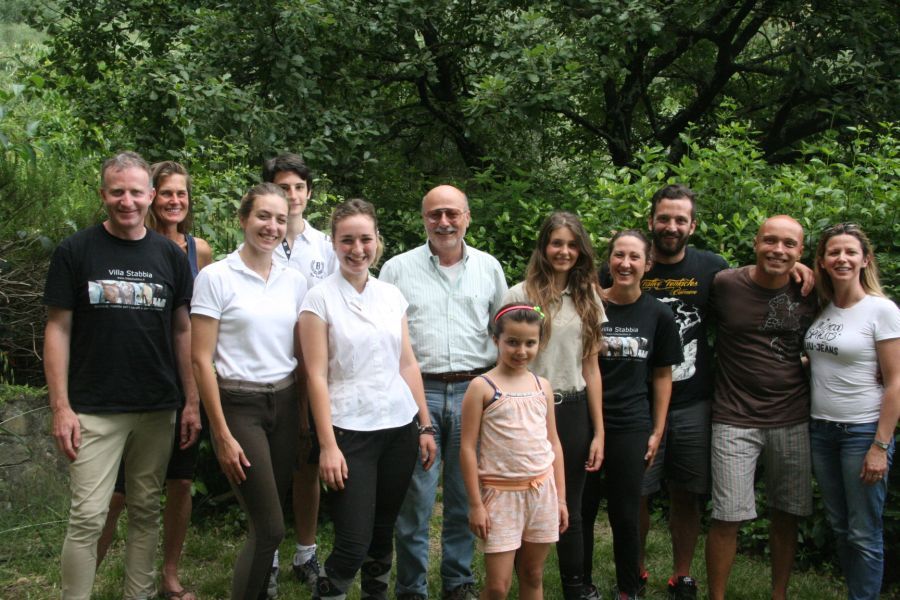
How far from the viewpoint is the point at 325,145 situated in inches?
298

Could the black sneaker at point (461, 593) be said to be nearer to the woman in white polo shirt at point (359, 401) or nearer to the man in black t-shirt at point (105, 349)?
the woman in white polo shirt at point (359, 401)

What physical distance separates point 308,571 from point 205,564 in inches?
26.8

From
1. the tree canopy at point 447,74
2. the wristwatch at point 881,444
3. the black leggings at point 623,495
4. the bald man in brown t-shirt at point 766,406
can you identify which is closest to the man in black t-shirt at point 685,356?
the bald man in brown t-shirt at point 766,406

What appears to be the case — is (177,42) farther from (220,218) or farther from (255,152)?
(220,218)

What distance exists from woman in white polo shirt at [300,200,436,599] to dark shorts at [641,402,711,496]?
1.32 metres

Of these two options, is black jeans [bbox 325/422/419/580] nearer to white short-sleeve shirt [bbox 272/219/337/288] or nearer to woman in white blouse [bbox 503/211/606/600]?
woman in white blouse [bbox 503/211/606/600]

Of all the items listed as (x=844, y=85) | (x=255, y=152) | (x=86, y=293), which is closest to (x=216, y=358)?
(x=86, y=293)

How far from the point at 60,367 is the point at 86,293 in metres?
0.31

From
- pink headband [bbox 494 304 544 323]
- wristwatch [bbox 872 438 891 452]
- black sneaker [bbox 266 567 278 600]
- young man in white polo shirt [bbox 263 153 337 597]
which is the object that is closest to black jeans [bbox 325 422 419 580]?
pink headband [bbox 494 304 544 323]

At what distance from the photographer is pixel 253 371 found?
349cm

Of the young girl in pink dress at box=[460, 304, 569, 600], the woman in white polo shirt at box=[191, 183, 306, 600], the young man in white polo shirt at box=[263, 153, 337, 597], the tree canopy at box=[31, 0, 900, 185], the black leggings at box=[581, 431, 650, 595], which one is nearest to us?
the woman in white polo shirt at box=[191, 183, 306, 600]

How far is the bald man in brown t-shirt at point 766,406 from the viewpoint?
400 centimetres

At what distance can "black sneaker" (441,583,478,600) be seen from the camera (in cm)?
414

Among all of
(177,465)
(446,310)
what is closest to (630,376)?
(446,310)
